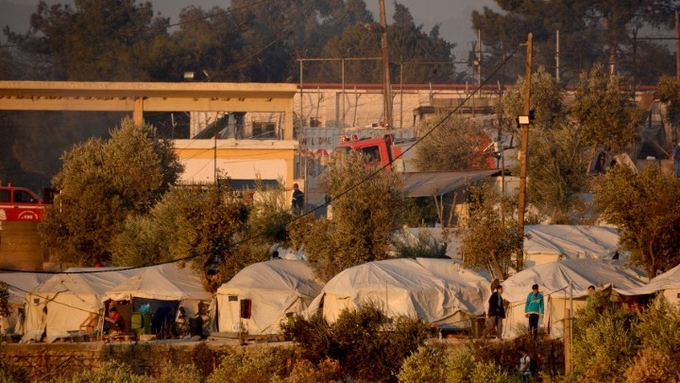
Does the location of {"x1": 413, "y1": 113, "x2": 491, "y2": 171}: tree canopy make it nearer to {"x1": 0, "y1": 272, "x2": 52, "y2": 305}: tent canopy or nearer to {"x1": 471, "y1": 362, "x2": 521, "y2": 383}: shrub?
{"x1": 0, "y1": 272, "x2": 52, "y2": 305}: tent canopy

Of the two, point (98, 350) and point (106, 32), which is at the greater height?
point (106, 32)

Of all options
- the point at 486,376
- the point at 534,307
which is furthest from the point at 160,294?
the point at 486,376

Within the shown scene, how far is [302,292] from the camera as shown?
3597 cm

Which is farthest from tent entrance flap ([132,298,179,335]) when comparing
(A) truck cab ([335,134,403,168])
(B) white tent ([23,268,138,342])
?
(A) truck cab ([335,134,403,168])

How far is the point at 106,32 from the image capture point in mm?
116188

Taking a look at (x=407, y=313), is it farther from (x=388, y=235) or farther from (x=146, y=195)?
(x=146, y=195)

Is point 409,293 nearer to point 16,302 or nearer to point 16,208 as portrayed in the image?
point 16,302

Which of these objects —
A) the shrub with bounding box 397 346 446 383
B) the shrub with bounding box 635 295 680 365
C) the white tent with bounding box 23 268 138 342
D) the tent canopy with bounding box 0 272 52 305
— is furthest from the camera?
the tent canopy with bounding box 0 272 52 305

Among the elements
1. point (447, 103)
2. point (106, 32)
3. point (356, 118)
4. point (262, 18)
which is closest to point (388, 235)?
point (447, 103)

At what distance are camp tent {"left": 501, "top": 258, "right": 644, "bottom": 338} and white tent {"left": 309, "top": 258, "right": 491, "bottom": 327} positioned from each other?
1.19 m

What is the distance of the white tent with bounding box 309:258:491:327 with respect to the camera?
33.6 metres

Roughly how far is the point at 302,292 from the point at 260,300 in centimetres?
122

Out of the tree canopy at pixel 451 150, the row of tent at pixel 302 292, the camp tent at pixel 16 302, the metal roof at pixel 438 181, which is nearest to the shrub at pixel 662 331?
the row of tent at pixel 302 292

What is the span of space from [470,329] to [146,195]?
1799 centimetres
